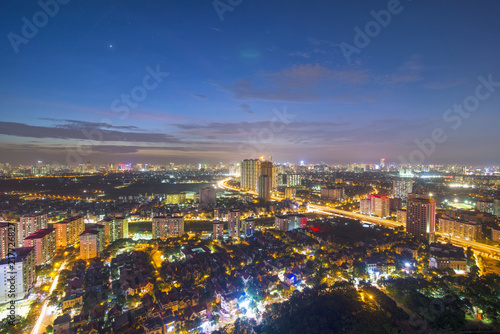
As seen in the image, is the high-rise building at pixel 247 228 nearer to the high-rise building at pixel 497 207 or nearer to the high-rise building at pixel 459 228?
the high-rise building at pixel 459 228

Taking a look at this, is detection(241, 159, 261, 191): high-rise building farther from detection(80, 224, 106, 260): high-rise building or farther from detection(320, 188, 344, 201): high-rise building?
detection(80, 224, 106, 260): high-rise building

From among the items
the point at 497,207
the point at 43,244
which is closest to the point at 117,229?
the point at 43,244

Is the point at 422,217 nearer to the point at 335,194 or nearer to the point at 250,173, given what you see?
the point at 335,194

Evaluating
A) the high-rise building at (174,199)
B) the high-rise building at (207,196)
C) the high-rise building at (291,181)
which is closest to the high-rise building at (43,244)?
the high-rise building at (207,196)

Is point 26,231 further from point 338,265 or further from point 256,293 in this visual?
point 338,265

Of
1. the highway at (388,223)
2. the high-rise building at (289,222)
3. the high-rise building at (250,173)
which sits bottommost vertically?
the highway at (388,223)
